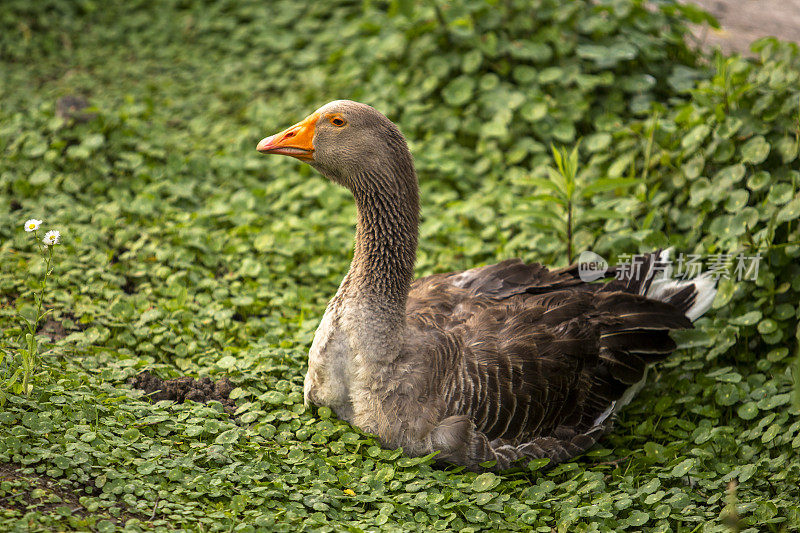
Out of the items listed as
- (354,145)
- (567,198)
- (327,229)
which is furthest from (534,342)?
(327,229)

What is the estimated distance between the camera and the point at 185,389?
16.5 feet

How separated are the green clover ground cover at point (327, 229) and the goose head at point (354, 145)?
1.46 metres

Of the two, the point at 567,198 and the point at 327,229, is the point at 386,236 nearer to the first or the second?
the point at 567,198

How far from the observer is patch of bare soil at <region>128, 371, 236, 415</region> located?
4.98 metres

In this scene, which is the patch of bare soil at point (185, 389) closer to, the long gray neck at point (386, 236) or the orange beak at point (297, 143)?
the long gray neck at point (386, 236)

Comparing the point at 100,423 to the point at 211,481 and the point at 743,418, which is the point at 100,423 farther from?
the point at 743,418

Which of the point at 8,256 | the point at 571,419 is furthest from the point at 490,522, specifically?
the point at 8,256

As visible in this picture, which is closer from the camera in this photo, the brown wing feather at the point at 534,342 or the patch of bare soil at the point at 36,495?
the patch of bare soil at the point at 36,495

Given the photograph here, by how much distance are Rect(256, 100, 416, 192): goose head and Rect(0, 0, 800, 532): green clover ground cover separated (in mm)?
1463

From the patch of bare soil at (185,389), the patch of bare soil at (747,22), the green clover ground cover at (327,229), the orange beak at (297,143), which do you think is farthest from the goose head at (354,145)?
the patch of bare soil at (747,22)

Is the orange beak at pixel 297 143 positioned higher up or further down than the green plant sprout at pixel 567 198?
higher up

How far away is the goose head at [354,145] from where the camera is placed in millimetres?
4934

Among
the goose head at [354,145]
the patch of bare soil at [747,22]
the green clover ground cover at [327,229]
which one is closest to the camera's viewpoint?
the green clover ground cover at [327,229]

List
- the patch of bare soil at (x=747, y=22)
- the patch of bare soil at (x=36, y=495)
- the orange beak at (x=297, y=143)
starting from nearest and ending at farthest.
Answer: the patch of bare soil at (x=36, y=495), the orange beak at (x=297, y=143), the patch of bare soil at (x=747, y=22)
